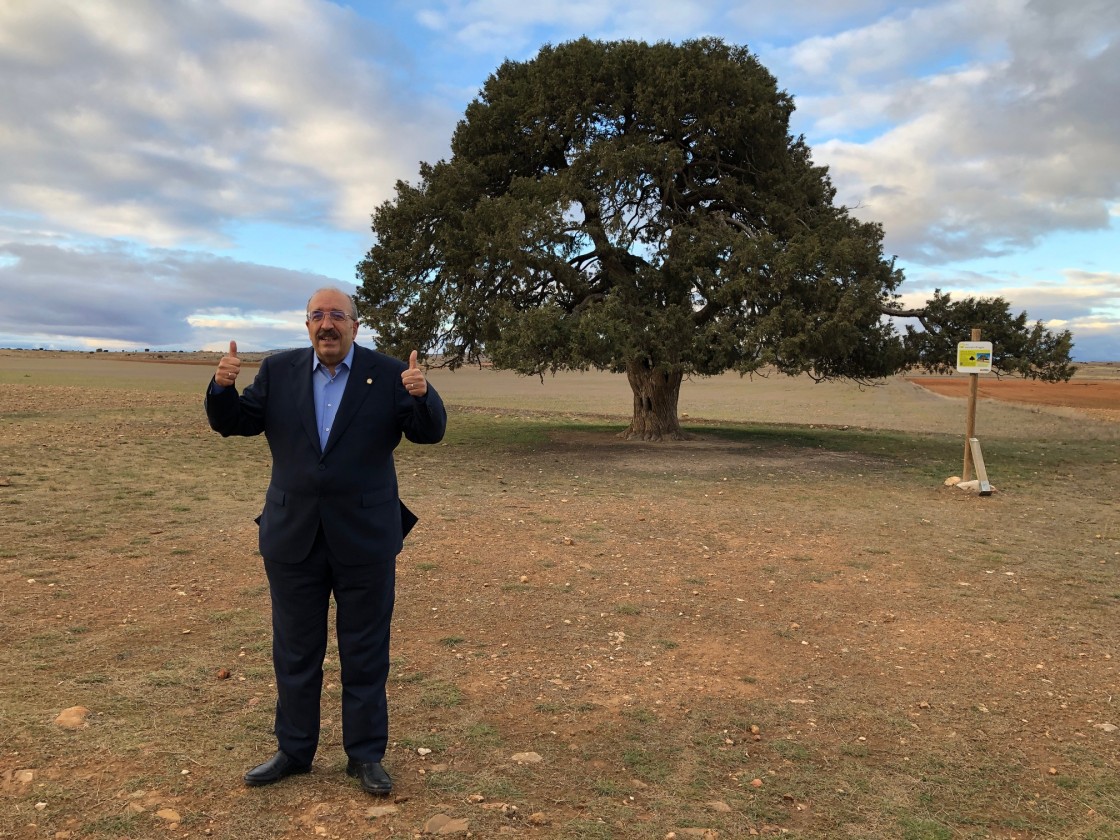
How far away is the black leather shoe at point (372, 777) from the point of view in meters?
3.51

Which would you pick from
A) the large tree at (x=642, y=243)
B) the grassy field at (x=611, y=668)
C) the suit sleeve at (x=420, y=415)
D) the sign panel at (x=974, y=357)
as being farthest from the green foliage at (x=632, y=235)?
the suit sleeve at (x=420, y=415)

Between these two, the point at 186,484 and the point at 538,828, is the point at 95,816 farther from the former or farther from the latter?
the point at 186,484

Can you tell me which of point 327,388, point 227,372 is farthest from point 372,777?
point 227,372

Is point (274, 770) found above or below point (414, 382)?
below

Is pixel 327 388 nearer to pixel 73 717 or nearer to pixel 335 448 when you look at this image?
pixel 335 448

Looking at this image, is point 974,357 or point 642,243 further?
point 642,243

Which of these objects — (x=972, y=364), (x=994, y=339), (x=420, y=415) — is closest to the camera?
(x=420, y=415)

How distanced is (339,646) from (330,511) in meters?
0.67

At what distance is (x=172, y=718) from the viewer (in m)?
4.17

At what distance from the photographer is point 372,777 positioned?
355cm

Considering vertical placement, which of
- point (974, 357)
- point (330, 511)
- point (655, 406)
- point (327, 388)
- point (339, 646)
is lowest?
point (339, 646)

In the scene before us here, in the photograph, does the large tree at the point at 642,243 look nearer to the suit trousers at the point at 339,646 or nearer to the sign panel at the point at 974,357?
the sign panel at the point at 974,357

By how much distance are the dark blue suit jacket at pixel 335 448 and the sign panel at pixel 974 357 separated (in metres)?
11.8

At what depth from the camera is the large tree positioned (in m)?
15.0
